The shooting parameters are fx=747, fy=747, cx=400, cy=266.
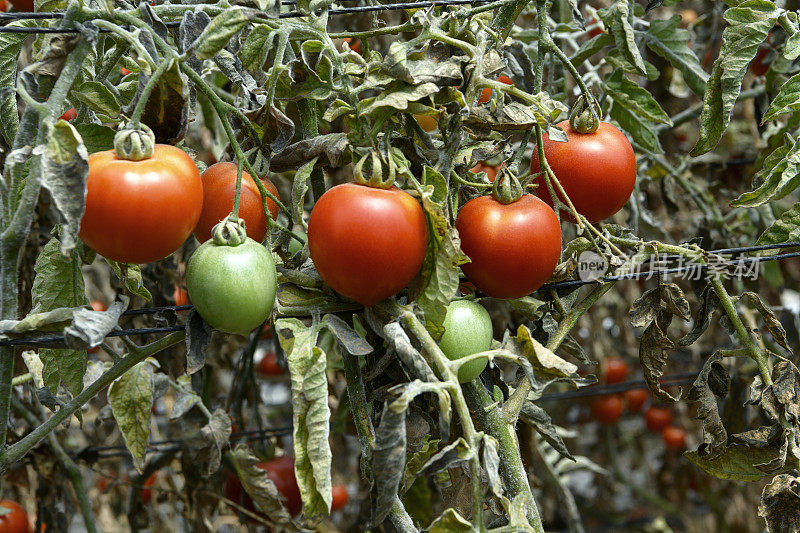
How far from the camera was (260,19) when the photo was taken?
0.78m

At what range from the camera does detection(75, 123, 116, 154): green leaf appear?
0.81m

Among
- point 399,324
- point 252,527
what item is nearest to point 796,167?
point 399,324

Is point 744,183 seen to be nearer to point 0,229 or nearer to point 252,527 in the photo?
point 252,527

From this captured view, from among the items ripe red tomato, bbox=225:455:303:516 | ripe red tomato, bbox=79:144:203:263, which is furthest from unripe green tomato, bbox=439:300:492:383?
ripe red tomato, bbox=225:455:303:516

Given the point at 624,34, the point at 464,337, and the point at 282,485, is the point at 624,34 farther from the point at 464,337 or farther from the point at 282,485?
the point at 282,485

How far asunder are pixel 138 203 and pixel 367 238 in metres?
0.22

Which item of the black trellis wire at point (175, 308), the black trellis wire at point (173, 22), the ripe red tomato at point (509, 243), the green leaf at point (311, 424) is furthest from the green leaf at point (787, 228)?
the green leaf at point (311, 424)

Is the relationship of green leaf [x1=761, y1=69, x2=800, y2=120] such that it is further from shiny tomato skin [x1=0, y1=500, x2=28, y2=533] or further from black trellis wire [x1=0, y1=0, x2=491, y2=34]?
shiny tomato skin [x1=0, y1=500, x2=28, y2=533]

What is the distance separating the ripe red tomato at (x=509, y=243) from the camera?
0.81 meters

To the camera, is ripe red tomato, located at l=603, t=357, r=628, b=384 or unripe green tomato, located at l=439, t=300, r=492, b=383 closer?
unripe green tomato, located at l=439, t=300, r=492, b=383

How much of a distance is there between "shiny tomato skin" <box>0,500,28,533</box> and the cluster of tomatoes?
67.4 inches

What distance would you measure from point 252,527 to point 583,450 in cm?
226

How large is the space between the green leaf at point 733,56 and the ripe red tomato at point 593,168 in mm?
114

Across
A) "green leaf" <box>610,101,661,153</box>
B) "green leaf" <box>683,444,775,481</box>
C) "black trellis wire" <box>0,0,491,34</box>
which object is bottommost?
"green leaf" <box>683,444,775,481</box>
